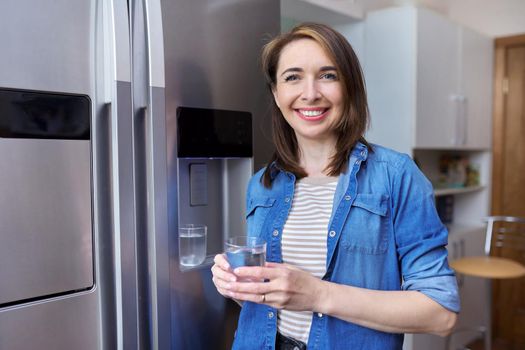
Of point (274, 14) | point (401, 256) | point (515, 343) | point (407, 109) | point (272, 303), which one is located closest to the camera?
point (272, 303)

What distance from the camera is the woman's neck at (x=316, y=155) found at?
1166 mm

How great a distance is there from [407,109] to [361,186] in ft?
5.03

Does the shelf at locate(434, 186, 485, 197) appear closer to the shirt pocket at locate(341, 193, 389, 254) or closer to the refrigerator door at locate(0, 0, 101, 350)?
the shirt pocket at locate(341, 193, 389, 254)

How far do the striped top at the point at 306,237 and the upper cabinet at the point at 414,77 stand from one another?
1.50 m

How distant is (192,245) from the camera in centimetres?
130

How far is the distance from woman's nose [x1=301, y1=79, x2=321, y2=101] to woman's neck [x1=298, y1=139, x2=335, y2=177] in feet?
0.43

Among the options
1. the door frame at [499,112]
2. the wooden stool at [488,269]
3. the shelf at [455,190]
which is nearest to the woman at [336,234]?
the wooden stool at [488,269]

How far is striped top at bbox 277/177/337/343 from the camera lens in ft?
3.54

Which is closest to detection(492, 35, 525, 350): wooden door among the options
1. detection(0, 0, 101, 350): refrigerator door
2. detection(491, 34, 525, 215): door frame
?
detection(491, 34, 525, 215): door frame

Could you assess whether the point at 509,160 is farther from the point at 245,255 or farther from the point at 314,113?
the point at 245,255

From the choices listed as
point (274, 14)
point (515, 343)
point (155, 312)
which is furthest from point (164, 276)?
point (515, 343)

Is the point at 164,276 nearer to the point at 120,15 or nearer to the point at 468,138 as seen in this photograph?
the point at 120,15

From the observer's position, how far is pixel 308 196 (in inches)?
45.2

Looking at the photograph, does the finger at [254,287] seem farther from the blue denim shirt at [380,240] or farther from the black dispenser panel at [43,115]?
the black dispenser panel at [43,115]
